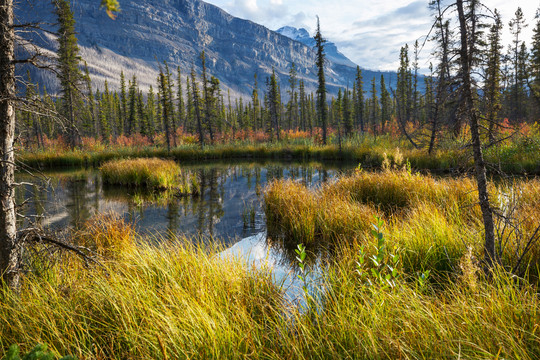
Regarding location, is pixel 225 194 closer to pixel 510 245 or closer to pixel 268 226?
pixel 268 226

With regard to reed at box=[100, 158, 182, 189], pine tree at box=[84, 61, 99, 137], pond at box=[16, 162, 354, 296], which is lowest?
pond at box=[16, 162, 354, 296]

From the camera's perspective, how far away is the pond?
6402 millimetres

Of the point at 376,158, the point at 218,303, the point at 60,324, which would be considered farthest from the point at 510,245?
the point at 376,158

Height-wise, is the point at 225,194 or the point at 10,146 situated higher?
the point at 10,146

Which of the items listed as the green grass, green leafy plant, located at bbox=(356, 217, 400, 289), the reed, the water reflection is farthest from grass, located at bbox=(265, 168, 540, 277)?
the reed

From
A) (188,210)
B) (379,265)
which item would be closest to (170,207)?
(188,210)

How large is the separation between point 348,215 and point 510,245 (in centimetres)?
280

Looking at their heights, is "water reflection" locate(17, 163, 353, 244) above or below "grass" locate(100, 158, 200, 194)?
below

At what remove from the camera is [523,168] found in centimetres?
1238

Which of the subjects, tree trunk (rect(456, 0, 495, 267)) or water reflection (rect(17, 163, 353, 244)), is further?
water reflection (rect(17, 163, 353, 244))

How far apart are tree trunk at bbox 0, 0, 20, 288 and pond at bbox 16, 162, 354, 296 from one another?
2075 millimetres

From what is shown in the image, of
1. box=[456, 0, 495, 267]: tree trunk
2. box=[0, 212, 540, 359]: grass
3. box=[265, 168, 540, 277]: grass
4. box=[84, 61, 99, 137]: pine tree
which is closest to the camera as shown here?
box=[0, 212, 540, 359]: grass

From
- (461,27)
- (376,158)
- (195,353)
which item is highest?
(461,27)

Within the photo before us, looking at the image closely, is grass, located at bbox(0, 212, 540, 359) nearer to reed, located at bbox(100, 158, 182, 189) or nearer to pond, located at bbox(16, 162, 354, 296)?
pond, located at bbox(16, 162, 354, 296)
